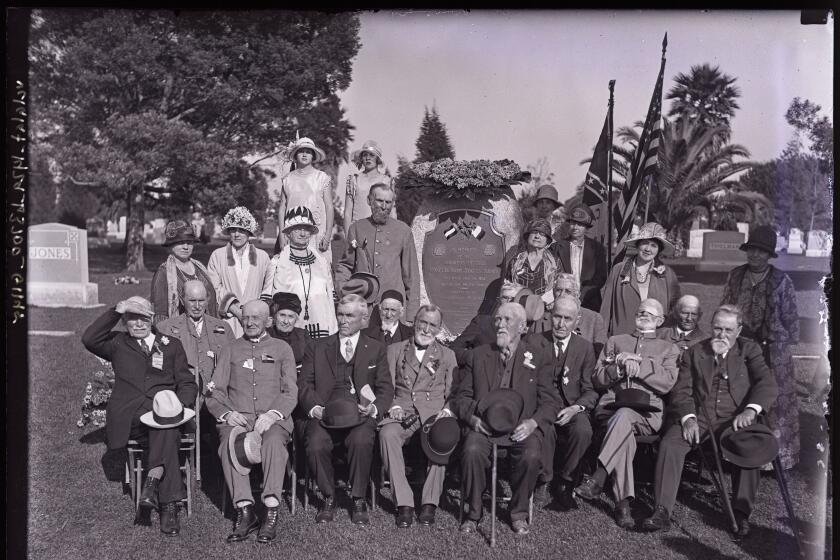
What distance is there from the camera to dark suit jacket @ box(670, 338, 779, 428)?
543cm

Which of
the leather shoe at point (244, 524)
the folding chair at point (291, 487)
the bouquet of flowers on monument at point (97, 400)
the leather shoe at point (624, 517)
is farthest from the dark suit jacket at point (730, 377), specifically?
the bouquet of flowers on monument at point (97, 400)

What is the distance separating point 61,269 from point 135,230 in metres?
10.2

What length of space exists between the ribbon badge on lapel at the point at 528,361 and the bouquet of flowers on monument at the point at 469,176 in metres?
2.73

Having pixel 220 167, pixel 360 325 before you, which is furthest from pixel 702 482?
pixel 220 167

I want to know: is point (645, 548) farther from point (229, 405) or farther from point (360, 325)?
point (229, 405)

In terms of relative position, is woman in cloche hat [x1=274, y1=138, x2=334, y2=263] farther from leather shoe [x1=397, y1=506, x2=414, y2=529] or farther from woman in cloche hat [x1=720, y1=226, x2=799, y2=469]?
woman in cloche hat [x1=720, y1=226, x2=799, y2=469]

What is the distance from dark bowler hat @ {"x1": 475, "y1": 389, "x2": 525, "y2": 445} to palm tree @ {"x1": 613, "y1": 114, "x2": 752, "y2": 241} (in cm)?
1297

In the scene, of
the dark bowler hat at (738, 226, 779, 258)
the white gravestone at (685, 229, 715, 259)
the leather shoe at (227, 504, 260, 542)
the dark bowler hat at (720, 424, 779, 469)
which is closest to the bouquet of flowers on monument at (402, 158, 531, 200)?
the dark bowler hat at (738, 226, 779, 258)

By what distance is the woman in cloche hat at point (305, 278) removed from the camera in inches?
260

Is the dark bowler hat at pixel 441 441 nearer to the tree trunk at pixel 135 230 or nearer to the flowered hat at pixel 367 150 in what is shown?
the flowered hat at pixel 367 150

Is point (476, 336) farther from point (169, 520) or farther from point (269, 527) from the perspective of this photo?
point (169, 520)

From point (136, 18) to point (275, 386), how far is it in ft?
37.5

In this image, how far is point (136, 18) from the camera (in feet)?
47.1

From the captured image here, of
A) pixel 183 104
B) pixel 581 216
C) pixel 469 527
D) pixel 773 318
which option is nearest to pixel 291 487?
pixel 469 527
